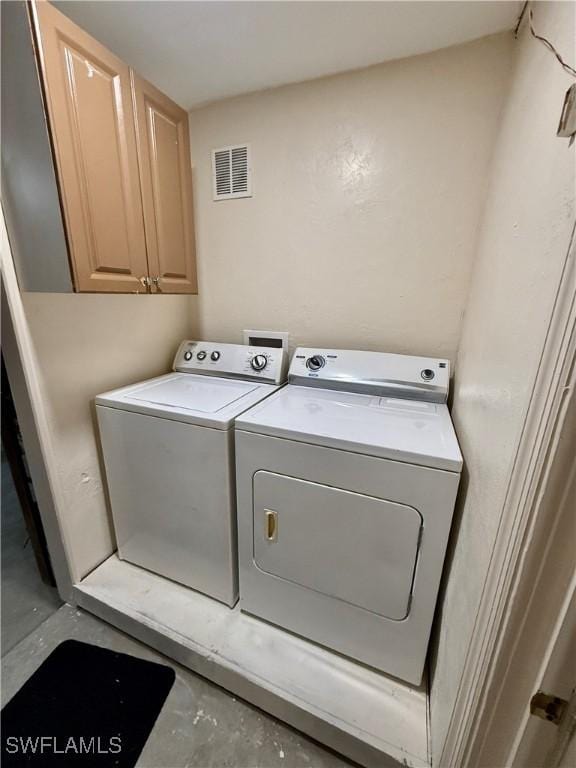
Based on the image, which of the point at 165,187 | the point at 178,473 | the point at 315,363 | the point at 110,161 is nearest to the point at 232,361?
the point at 315,363

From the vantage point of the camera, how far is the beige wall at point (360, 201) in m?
1.35

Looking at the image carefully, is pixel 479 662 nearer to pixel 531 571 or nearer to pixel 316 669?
pixel 531 571

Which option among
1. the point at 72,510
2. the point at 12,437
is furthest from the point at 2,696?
the point at 12,437

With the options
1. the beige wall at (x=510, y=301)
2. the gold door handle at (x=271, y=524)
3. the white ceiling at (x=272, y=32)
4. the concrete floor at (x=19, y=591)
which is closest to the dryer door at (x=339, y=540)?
the gold door handle at (x=271, y=524)

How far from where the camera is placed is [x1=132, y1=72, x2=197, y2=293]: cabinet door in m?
1.31

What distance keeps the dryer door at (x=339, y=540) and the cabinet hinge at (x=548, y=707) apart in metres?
0.43

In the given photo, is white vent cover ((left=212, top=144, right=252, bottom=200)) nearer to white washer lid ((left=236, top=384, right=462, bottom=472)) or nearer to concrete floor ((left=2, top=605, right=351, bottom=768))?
white washer lid ((left=236, top=384, right=462, bottom=472))

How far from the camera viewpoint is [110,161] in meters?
1.17

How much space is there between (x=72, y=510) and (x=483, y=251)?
209 centimetres

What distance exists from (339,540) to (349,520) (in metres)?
0.09

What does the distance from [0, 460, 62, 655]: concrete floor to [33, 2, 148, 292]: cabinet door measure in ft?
5.10

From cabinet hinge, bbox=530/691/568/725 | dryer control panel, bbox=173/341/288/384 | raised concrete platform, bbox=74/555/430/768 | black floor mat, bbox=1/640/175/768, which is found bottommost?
black floor mat, bbox=1/640/175/768

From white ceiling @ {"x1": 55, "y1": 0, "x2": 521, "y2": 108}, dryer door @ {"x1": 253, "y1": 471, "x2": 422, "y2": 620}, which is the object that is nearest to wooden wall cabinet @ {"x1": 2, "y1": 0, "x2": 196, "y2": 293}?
white ceiling @ {"x1": 55, "y1": 0, "x2": 521, "y2": 108}

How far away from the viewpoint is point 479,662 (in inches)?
26.7
